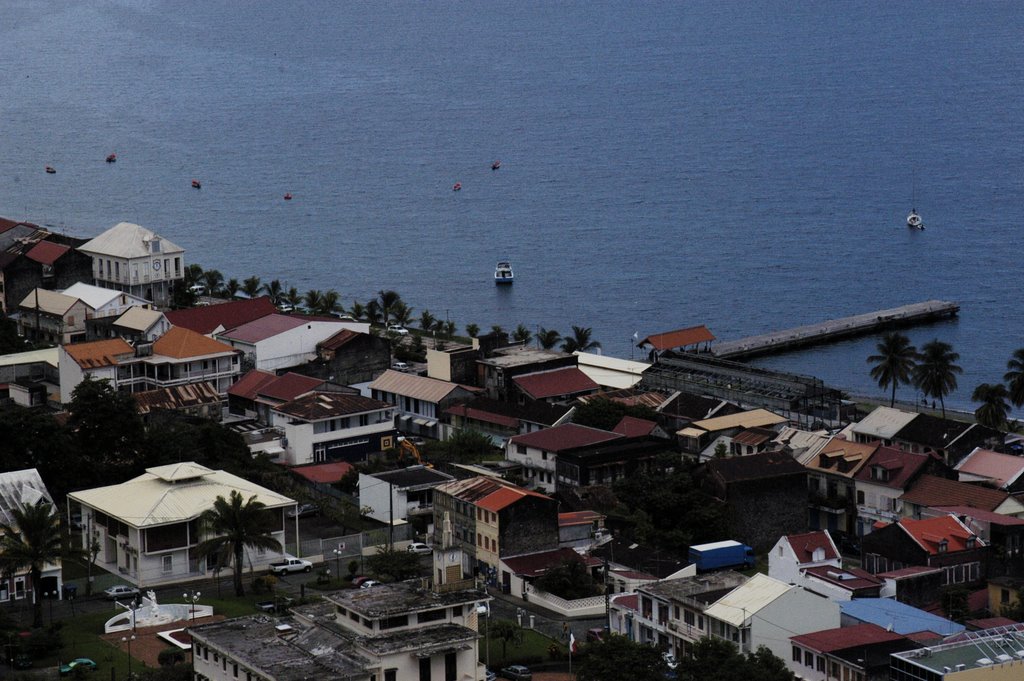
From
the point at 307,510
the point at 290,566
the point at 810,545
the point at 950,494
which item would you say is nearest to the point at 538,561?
the point at 290,566

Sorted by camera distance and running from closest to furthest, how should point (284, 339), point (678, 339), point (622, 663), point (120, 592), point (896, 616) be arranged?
point (622, 663) → point (896, 616) → point (120, 592) → point (284, 339) → point (678, 339)

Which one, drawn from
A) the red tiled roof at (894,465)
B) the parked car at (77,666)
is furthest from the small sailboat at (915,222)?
the parked car at (77,666)

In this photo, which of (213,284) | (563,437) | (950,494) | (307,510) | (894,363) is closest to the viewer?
(950,494)

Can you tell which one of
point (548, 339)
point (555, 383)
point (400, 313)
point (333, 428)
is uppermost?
point (400, 313)

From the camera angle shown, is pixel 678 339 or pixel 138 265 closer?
pixel 678 339

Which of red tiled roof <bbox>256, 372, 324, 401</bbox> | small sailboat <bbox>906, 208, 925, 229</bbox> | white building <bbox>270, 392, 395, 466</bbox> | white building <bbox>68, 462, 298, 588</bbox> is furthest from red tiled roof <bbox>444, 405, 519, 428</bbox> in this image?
small sailboat <bbox>906, 208, 925, 229</bbox>

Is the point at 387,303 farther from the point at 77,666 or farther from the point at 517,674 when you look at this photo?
the point at 77,666

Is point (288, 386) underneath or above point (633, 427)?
above
